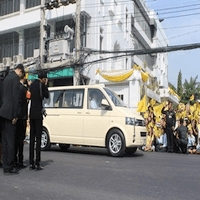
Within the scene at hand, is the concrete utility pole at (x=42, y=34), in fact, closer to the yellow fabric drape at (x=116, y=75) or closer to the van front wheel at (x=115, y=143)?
the yellow fabric drape at (x=116, y=75)

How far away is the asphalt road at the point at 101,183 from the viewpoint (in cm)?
465

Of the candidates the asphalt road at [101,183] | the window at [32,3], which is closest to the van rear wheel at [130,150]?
the asphalt road at [101,183]

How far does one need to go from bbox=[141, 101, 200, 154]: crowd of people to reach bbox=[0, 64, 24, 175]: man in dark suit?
7.02 metres

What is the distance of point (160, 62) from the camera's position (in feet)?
159

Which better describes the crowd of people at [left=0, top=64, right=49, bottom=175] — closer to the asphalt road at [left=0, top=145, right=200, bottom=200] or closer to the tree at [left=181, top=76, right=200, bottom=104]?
the asphalt road at [left=0, top=145, right=200, bottom=200]

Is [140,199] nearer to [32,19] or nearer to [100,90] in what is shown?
[100,90]

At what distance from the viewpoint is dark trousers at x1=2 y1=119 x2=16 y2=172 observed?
19.4 feet

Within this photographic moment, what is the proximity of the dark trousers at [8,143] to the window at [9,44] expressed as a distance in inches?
736

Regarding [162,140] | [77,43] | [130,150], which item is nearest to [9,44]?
[77,43]

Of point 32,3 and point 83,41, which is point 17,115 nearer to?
point 83,41

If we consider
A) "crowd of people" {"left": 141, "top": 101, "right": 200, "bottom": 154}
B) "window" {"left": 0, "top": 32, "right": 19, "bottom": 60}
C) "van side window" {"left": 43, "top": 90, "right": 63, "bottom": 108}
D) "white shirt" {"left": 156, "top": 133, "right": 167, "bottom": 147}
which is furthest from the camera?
"window" {"left": 0, "top": 32, "right": 19, "bottom": 60}

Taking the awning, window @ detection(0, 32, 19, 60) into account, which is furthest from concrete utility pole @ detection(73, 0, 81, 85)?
window @ detection(0, 32, 19, 60)

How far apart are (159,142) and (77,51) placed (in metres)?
8.51

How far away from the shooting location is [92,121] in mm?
9570
